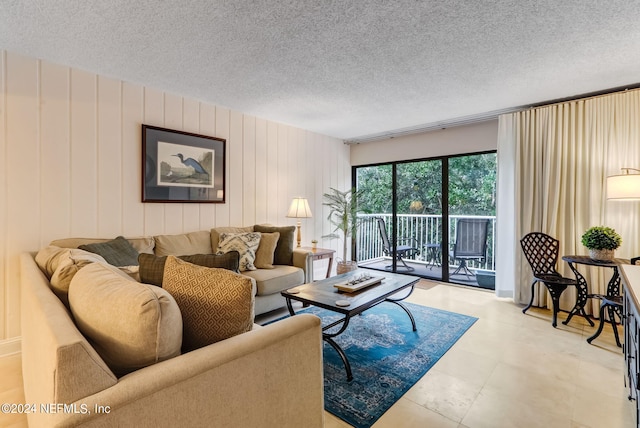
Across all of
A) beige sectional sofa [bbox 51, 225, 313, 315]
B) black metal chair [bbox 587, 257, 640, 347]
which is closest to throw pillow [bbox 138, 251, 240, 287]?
beige sectional sofa [bbox 51, 225, 313, 315]

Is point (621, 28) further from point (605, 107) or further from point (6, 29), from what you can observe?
point (6, 29)

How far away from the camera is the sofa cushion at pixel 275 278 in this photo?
2.97m

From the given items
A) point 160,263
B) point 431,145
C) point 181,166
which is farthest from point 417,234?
point 160,263

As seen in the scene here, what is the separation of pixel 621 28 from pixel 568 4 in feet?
1.97

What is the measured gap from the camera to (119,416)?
2.39 ft

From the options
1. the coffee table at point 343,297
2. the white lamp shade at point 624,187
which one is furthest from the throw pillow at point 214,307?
the white lamp shade at point 624,187

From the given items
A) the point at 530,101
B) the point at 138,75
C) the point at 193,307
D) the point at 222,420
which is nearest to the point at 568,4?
the point at 530,101

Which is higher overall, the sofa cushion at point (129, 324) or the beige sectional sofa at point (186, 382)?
the sofa cushion at point (129, 324)

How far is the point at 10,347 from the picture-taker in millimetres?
2393

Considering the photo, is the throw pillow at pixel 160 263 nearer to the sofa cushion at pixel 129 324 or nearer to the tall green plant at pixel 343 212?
the sofa cushion at pixel 129 324

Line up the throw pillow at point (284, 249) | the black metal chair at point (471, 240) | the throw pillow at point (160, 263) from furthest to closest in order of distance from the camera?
the black metal chair at point (471, 240) → the throw pillow at point (284, 249) → the throw pillow at point (160, 263)

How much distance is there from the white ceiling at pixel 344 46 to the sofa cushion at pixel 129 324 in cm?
174

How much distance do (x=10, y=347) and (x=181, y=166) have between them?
2.07 metres

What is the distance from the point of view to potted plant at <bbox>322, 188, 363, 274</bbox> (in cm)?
473
